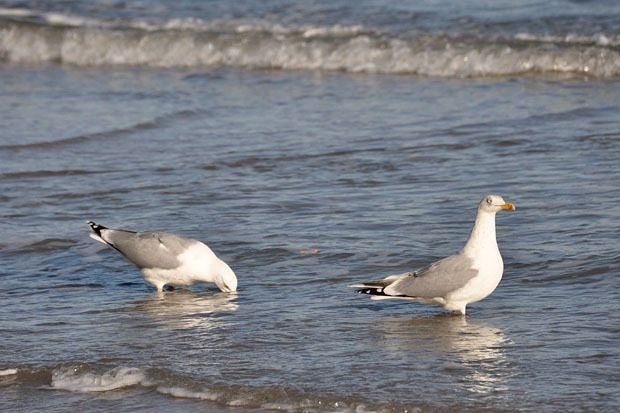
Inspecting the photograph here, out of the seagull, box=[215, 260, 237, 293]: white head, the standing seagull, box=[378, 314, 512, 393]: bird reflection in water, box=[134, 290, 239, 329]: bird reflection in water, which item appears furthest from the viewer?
the seagull

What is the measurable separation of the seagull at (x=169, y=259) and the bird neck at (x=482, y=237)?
134 cm

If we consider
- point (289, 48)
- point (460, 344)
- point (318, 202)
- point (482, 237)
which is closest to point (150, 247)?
point (318, 202)

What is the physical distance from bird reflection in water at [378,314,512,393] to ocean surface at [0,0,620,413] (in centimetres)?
2

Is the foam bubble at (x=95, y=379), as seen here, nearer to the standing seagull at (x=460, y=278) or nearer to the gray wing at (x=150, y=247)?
the standing seagull at (x=460, y=278)

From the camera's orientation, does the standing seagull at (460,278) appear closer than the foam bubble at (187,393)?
No

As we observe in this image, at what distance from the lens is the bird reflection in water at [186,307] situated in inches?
265

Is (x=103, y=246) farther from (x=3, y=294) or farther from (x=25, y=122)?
(x=25, y=122)

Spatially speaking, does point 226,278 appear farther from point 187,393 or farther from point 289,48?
point 289,48

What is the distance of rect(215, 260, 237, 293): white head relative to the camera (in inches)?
281

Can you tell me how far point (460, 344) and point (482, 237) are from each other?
0.76m

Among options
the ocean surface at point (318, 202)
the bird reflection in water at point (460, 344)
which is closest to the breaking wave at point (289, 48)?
the ocean surface at point (318, 202)

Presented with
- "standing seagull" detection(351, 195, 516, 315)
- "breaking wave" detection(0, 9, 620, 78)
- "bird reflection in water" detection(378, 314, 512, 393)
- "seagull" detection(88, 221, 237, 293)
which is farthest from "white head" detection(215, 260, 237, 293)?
"breaking wave" detection(0, 9, 620, 78)

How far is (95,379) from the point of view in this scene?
583 cm

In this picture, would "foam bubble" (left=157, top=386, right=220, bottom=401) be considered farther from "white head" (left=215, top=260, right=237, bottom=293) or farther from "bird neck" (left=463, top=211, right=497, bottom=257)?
"bird neck" (left=463, top=211, right=497, bottom=257)
